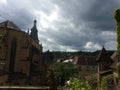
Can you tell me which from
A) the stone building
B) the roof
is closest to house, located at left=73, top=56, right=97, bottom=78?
the roof

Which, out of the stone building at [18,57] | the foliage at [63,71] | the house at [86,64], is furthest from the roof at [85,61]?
the stone building at [18,57]

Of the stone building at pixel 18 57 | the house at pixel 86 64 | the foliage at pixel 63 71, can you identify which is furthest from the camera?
the house at pixel 86 64

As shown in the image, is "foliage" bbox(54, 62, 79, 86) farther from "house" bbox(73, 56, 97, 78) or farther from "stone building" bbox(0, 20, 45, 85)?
"house" bbox(73, 56, 97, 78)

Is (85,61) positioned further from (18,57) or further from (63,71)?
(18,57)

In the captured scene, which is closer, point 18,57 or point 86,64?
point 18,57

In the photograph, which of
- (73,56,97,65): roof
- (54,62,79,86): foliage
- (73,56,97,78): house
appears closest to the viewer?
(54,62,79,86): foliage

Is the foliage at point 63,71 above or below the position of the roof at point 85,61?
below

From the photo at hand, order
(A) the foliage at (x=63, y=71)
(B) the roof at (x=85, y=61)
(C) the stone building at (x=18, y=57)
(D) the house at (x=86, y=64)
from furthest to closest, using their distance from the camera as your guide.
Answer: (B) the roof at (x=85, y=61) < (D) the house at (x=86, y=64) < (A) the foliage at (x=63, y=71) < (C) the stone building at (x=18, y=57)

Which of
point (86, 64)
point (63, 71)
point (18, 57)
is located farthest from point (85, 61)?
point (18, 57)

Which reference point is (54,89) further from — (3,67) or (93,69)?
(93,69)

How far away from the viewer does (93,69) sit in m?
90.0

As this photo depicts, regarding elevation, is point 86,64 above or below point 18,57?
above

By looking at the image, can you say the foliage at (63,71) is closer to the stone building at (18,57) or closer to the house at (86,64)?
the stone building at (18,57)

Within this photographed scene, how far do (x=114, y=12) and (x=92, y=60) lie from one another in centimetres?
6767
